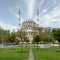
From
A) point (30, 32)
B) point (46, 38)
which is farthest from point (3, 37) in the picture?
point (30, 32)

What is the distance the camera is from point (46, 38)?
9212 centimetres

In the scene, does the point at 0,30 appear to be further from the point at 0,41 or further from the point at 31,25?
the point at 31,25

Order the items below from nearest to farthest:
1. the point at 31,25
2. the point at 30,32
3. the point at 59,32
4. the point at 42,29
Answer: the point at 59,32 → the point at 42,29 → the point at 30,32 → the point at 31,25

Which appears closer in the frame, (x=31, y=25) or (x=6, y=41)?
(x=6, y=41)

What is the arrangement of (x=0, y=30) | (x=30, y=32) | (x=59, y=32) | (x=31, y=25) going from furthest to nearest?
(x=31, y=25), (x=30, y=32), (x=0, y=30), (x=59, y=32)

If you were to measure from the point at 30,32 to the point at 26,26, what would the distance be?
8.86m

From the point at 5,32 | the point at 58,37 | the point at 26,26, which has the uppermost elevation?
the point at 26,26

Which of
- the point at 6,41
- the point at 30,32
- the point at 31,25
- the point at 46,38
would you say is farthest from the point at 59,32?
the point at 31,25

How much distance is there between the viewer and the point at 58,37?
47.8 metres

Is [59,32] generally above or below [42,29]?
below

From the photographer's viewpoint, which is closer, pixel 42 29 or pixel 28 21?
pixel 42 29

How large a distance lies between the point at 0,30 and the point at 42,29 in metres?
40.1

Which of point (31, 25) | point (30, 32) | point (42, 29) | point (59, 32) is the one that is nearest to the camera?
point (59, 32)

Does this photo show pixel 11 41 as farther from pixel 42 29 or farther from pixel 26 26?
pixel 26 26
